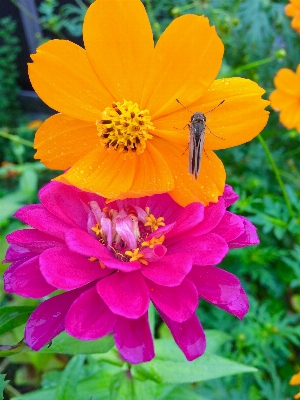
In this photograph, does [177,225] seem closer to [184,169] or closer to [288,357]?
[184,169]

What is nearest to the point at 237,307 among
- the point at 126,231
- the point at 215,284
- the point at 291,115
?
the point at 215,284

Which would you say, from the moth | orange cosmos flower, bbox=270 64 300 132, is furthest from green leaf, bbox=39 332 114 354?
orange cosmos flower, bbox=270 64 300 132

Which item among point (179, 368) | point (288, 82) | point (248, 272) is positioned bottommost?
point (248, 272)

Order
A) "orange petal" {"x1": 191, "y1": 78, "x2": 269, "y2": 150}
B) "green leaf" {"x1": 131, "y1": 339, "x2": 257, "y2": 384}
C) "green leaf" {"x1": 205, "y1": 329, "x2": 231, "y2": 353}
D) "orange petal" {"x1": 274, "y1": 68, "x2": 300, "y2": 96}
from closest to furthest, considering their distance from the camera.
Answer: "orange petal" {"x1": 191, "y1": 78, "x2": 269, "y2": 150}, "green leaf" {"x1": 131, "y1": 339, "x2": 257, "y2": 384}, "green leaf" {"x1": 205, "y1": 329, "x2": 231, "y2": 353}, "orange petal" {"x1": 274, "y1": 68, "x2": 300, "y2": 96}

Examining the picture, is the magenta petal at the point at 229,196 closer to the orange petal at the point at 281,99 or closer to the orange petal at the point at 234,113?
the orange petal at the point at 234,113

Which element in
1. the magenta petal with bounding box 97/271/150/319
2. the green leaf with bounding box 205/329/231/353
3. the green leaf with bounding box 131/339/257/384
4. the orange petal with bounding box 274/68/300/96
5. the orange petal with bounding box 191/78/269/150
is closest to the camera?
the magenta petal with bounding box 97/271/150/319

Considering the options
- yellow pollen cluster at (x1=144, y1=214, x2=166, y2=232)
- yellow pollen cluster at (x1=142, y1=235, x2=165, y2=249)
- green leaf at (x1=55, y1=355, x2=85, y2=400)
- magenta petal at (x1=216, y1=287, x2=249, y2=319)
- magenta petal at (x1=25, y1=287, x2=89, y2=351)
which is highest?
yellow pollen cluster at (x1=144, y1=214, x2=166, y2=232)

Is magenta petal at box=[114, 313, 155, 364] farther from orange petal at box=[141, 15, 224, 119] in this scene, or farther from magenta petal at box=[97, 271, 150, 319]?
orange petal at box=[141, 15, 224, 119]

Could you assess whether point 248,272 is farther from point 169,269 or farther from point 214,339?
point 169,269

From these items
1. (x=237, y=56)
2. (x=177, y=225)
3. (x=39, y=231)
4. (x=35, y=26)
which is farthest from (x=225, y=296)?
(x=35, y=26)
